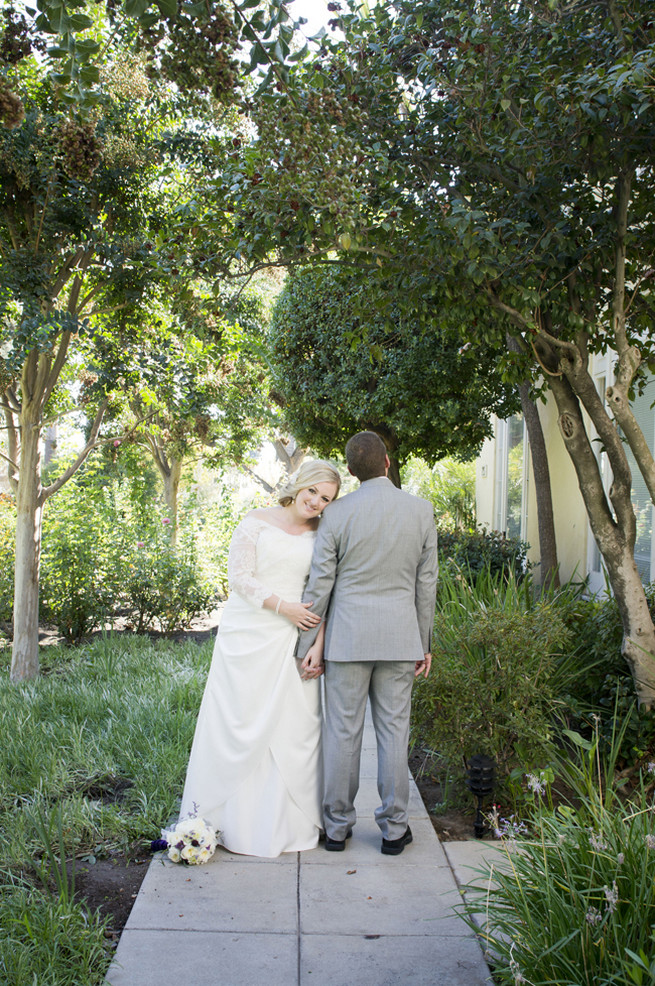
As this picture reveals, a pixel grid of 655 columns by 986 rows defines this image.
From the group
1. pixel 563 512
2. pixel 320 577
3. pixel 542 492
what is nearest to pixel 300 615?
pixel 320 577

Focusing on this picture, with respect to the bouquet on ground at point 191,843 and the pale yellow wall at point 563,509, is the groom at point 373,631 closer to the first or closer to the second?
the bouquet on ground at point 191,843

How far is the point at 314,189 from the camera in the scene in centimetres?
384

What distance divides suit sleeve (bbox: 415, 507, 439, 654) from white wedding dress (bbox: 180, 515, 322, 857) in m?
0.59

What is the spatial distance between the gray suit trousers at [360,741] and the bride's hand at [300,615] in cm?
22

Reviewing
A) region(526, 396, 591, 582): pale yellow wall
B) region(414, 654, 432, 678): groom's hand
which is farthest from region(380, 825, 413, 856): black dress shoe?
region(526, 396, 591, 582): pale yellow wall

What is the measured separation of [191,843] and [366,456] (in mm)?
1977

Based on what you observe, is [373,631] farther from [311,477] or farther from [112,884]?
[112,884]

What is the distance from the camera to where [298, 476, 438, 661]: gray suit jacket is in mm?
3766

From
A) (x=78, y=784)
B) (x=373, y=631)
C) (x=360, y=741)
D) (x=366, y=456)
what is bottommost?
(x=78, y=784)

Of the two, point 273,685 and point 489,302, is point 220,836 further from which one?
point 489,302

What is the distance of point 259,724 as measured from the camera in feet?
12.6

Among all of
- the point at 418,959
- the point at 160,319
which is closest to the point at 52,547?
the point at 160,319

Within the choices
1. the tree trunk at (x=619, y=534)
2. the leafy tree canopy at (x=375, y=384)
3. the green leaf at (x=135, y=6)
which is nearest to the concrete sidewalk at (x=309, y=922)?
the tree trunk at (x=619, y=534)

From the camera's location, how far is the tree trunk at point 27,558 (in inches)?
282
